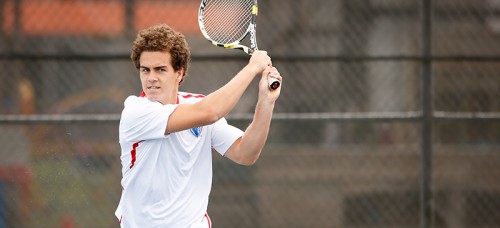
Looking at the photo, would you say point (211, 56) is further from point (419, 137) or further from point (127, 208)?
point (127, 208)

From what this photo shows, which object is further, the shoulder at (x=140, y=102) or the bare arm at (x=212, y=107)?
the shoulder at (x=140, y=102)

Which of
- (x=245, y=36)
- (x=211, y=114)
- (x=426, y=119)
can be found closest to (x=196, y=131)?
(x=211, y=114)

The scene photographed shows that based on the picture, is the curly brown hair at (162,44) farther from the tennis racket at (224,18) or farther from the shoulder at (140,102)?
the tennis racket at (224,18)

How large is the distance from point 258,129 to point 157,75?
21.1 inches

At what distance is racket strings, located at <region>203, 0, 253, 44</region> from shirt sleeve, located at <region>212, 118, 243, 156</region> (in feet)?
2.00

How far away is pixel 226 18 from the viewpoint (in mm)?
5582

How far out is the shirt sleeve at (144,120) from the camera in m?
4.37

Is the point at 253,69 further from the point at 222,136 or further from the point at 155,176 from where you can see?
the point at 155,176

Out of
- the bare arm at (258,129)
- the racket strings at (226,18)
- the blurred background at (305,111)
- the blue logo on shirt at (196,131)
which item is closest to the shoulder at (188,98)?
the blue logo on shirt at (196,131)

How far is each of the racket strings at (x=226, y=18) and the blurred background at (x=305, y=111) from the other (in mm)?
1517

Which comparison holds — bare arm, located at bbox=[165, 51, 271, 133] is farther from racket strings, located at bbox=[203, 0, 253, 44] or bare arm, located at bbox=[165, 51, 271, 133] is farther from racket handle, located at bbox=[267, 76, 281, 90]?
racket strings, located at bbox=[203, 0, 253, 44]

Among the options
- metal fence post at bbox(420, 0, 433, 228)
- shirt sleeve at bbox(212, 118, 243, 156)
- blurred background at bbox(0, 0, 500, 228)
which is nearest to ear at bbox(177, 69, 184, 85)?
shirt sleeve at bbox(212, 118, 243, 156)

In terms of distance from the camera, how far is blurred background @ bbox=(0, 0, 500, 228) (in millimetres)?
7094

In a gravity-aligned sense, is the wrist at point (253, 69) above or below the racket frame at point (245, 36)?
below
